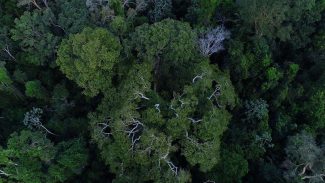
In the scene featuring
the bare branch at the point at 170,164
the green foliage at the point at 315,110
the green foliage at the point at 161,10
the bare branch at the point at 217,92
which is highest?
the green foliage at the point at 161,10

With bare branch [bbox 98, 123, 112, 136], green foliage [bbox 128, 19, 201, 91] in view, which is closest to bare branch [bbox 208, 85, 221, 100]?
green foliage [bbox 128, 19, 201, 91]

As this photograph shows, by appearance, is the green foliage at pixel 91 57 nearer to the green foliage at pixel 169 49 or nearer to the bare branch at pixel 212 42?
the green foliage at pixel 169 49

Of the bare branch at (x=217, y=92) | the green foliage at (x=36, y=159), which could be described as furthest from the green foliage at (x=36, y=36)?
the bare branch at (x=217, y=92)

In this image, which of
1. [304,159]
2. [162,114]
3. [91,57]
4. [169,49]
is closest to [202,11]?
[169,49]

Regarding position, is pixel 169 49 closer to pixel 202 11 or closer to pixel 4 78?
pixel 202 11

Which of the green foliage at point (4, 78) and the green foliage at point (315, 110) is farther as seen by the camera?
the green foliage at point (315, 110)

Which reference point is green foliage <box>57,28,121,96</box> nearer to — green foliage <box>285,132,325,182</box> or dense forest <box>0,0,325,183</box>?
dense forest <box>0,0,325,183</box>
